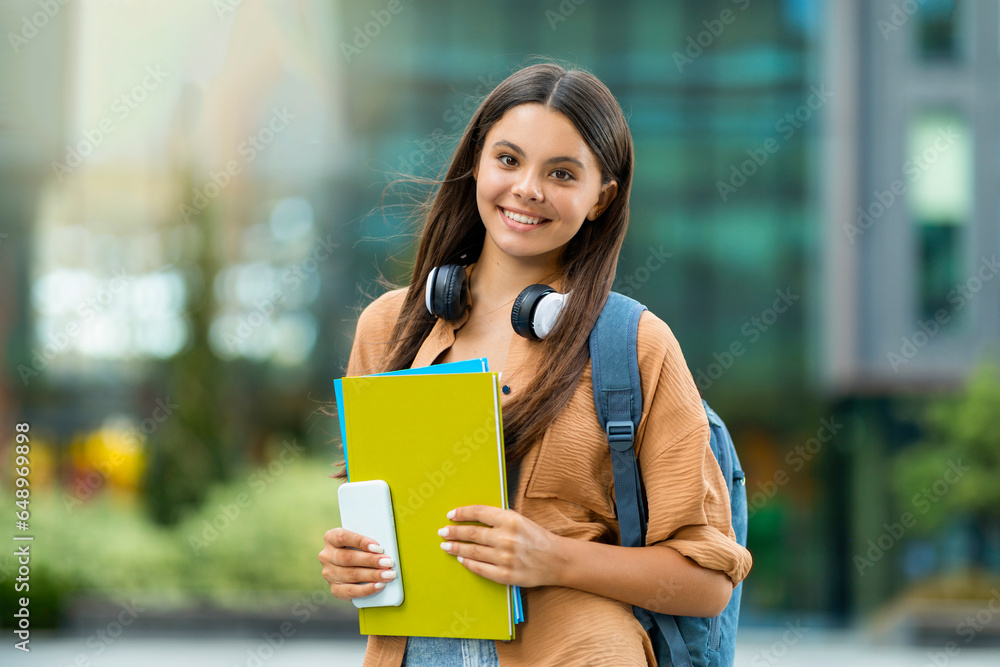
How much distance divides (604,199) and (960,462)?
27.1ft

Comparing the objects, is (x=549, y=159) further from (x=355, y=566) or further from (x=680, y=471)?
(x=355, y=566)

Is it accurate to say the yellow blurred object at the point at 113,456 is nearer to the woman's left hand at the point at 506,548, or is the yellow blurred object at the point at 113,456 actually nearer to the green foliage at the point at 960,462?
the green foliage at the point at 960,462

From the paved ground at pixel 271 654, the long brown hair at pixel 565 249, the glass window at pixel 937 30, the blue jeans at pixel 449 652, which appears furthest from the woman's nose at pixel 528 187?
the glass window at pixel 937 30

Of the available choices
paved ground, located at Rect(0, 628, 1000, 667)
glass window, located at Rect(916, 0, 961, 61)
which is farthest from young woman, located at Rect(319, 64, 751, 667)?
glass window, located at Rect(916, 0, 961, 61)

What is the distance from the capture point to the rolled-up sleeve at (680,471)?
1.53 metres

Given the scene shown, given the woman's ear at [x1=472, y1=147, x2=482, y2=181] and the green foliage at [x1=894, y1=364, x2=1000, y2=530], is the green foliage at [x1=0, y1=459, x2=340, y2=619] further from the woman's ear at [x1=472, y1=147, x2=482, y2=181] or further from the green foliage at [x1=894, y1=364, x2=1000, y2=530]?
the woman's ear at [x1=472, y1=147, x2=482, y2=181]

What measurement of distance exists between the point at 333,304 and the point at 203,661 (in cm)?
418

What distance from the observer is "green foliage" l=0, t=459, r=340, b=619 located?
8.16 meters

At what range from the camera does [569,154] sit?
1644 mm

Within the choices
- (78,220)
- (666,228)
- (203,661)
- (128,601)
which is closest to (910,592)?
(666,228)

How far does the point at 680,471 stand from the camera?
5.06ft

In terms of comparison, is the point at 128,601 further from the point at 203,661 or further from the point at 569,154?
the point at 569,154

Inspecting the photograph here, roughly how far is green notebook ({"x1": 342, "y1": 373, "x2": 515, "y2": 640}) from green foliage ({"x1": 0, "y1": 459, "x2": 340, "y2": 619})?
7.01 m

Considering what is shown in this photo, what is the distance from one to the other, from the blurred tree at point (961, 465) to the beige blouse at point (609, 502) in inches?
314
